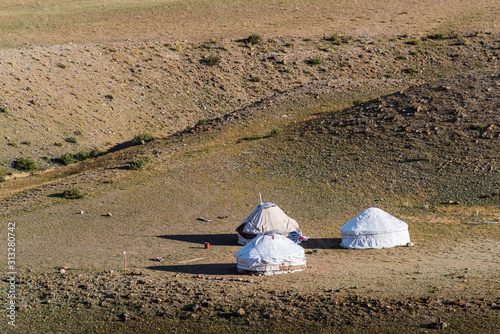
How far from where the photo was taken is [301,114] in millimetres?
50375

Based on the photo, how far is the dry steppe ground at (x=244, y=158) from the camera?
20953 millimetres

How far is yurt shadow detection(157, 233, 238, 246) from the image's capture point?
30.1 m

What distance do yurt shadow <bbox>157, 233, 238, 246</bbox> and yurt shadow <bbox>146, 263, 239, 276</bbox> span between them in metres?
3.84

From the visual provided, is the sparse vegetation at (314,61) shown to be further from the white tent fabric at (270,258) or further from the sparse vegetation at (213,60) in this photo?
the white tent fabric at (270,258)

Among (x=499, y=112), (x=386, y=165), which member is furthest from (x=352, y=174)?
(x=499, y=112)

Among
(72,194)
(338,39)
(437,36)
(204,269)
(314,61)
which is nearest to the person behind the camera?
(204,269)

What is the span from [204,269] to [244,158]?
17.8 meters

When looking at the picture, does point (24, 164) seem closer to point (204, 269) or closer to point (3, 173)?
point (3, 173)

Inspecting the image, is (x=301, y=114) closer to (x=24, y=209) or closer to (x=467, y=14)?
(x=24, y=209)

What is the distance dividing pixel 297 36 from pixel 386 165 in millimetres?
33583

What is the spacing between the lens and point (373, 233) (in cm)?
2834

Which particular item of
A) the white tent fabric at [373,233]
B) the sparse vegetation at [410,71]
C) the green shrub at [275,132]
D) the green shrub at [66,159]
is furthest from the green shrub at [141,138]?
the sparse vegetation at [410,71]

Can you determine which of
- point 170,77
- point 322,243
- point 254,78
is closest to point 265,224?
point 322,243

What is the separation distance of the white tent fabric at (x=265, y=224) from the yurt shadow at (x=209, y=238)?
2.62 ft
